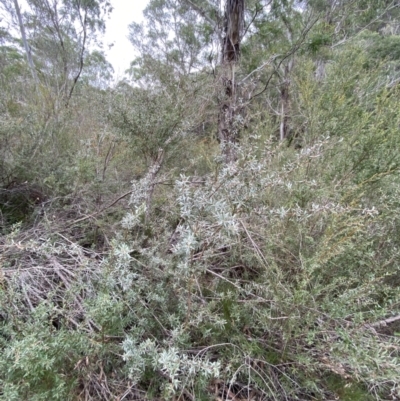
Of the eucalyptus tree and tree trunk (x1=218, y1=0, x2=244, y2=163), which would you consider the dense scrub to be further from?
the eucalyptus tree

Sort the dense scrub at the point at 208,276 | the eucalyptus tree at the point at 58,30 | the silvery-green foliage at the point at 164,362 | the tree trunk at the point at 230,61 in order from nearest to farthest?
the silvery-green foliage at the point at 164,362
the dense scrub at the point at 208,276
the tree trunk at the point at 230,61
the eucalyptus tree at the point at 58,30

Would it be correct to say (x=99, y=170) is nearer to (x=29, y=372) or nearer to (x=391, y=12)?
(x=29, y=372)

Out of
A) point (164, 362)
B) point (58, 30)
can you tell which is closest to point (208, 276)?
point (164, 362)

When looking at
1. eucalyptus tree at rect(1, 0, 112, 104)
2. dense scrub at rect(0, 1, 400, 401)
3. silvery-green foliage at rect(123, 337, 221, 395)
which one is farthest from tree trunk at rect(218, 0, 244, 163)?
eucalyptus tree at rect(1, 0, 112, 104)

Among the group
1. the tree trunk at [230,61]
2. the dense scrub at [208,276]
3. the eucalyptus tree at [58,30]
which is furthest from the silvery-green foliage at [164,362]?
the eucalyptus tree at [58,30]

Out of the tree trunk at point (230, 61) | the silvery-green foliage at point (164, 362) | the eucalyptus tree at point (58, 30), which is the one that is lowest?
the silvery-green foliage at point (164, 362)

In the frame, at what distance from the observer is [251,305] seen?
111cm

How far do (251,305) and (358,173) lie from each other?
1354 millimetres

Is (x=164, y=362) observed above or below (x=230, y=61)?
below

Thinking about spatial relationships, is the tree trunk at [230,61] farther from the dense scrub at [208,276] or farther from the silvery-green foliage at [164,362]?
the silvery-green foliage at [164,362]

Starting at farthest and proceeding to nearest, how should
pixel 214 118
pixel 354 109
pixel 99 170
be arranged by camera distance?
pixel 214 118, pixel 99 170, pixel 354 109

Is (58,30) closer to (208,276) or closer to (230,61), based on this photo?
(230,61)

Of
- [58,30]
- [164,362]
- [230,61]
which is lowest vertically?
[164,362]

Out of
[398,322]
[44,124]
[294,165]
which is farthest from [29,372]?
[44,124]
